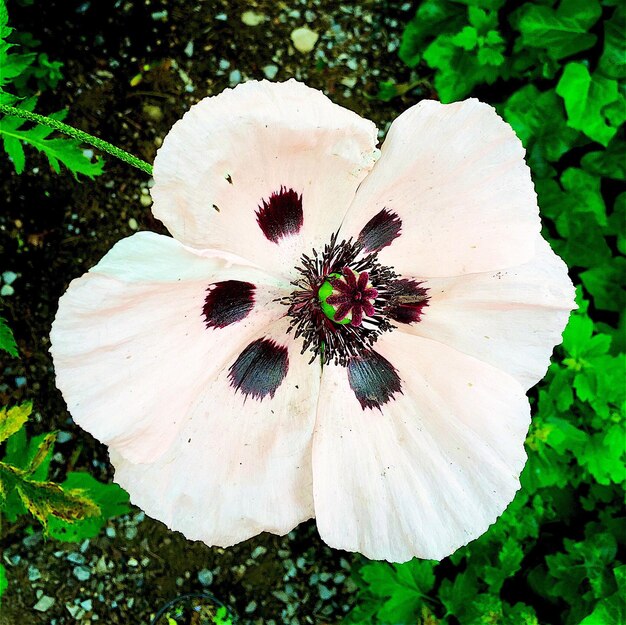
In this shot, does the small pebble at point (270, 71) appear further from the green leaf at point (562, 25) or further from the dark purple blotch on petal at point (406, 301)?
the dark purple blotch on petal at point (406, 301)

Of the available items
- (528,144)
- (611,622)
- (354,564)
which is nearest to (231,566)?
(354,564)

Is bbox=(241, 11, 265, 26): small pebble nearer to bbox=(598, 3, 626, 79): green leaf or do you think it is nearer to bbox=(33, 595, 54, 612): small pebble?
bbox=(598, 3, 626, 79): green leaf

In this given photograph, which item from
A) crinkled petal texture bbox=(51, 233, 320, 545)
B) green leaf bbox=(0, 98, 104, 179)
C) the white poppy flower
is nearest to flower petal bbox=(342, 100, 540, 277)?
the white poppy flower

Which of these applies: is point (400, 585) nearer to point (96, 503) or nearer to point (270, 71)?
point (96, 503)

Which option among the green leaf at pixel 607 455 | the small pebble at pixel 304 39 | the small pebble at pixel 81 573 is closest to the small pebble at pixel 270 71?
the small pebble at pixel 304 39

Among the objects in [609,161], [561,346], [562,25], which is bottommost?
[561,346]

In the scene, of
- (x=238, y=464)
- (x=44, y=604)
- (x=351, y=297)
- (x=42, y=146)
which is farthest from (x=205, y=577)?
(x=351, y=297)
